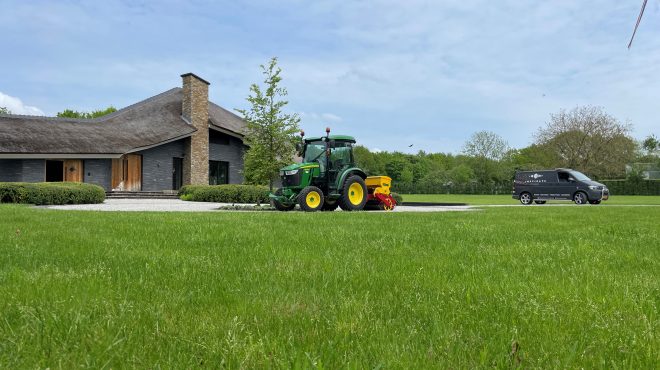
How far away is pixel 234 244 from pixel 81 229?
3.14 m

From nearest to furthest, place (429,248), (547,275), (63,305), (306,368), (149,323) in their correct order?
1. (306,368)
2. (149,323)
3. (63,305)
4. (547,275)
5. (429,248)

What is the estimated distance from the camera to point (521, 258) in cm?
498

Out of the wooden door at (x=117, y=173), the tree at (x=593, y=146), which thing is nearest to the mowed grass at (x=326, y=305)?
the wooden door at (x=117, y=173)

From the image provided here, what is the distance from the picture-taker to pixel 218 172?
36.8 meters

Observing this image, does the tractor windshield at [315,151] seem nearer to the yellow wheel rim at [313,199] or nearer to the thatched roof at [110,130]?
the yellow wheel rim at [313,199]

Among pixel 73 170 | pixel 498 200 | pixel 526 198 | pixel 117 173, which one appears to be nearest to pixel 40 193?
pixel 73 170

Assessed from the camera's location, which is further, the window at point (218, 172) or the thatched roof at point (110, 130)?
the window at point (218, 172)

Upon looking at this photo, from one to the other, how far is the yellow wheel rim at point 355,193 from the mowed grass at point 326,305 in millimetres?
10663

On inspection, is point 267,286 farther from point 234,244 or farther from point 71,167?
point 71,167

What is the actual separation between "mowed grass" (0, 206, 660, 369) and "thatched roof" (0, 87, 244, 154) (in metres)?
24.9

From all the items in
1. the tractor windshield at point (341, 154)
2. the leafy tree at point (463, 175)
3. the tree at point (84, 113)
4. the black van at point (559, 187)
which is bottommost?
the black van at point (559, 187)

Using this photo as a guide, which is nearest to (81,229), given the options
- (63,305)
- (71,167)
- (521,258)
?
(63,305)

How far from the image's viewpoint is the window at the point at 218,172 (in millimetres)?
36406

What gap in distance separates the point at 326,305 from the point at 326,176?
13.3 m
